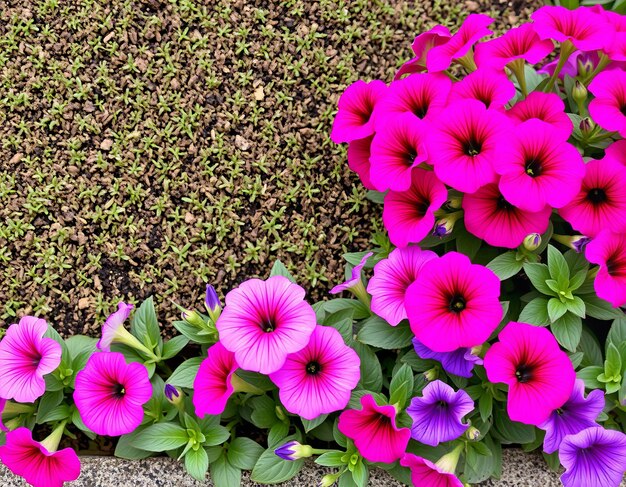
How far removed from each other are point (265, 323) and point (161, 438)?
51 cm

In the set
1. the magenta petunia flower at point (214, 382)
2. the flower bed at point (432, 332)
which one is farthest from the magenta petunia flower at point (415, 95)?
the magenta petunia flower at point (214, 382)

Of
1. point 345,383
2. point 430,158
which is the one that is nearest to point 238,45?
point 430,158

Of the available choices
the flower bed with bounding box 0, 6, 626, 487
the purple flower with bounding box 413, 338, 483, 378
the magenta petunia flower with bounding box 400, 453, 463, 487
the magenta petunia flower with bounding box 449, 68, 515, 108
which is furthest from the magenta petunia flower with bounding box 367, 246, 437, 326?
the magenta petunia flower with bounding box 449, 68, 515, 108

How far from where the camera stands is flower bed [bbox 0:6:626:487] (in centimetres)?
159

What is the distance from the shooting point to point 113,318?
174cm

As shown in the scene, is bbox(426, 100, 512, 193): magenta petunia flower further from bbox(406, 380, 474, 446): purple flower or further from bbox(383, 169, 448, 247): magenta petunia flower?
bbox(406, 380, 474, 446): purple flower

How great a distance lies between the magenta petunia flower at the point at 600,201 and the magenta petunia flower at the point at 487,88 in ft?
1.01

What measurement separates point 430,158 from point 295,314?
575 mm

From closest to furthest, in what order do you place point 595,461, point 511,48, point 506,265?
1. point 595,461
2. point 506,265
3. point 511,48

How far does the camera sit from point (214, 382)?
5.33 feet

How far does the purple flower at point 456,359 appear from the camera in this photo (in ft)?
5.42

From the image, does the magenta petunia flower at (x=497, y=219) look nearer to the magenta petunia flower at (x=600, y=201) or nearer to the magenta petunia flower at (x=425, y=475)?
the magenta petunia flower at (x=600, y=201)

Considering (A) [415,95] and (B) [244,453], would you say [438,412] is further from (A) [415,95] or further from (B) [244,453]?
(A) [415,95]

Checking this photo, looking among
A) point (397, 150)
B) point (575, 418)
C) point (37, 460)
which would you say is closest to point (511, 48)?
point (397, 150)
